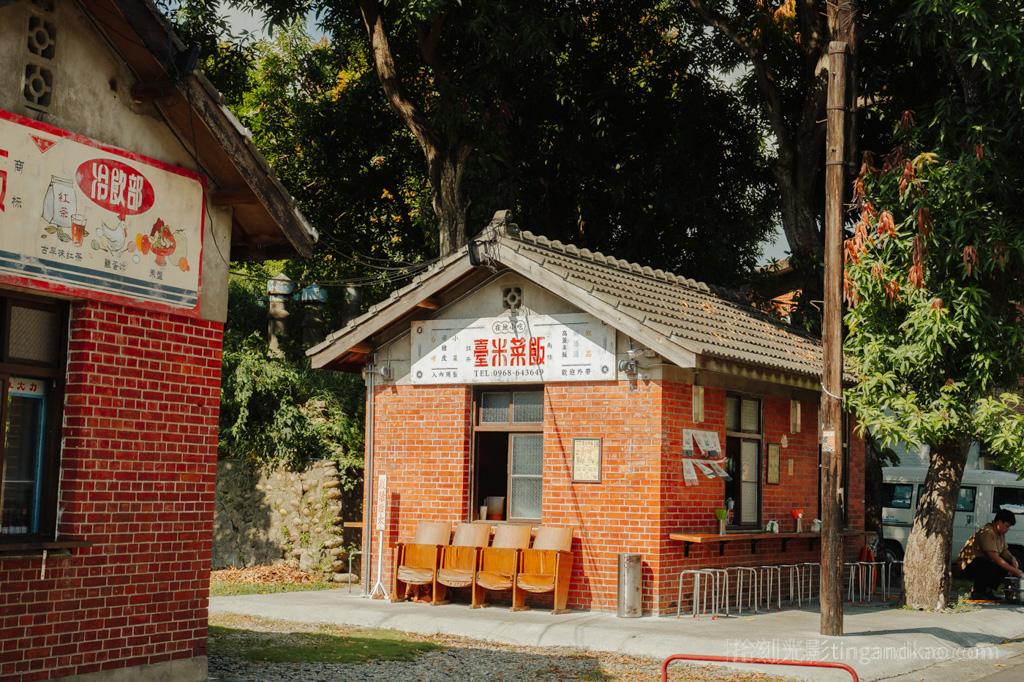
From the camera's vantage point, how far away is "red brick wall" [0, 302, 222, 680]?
26.0ft

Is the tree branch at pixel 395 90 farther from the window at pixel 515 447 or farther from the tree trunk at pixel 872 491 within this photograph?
the tree trunk at pixel 872 491

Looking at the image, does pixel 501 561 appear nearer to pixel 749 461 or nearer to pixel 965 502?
pixel 749 461

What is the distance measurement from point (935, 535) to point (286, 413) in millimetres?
10759

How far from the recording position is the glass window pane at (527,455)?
15.4m

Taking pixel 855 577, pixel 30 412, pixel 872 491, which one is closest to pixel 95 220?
pixel 30 412

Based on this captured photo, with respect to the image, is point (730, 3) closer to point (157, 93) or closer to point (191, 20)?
point (191, 20)

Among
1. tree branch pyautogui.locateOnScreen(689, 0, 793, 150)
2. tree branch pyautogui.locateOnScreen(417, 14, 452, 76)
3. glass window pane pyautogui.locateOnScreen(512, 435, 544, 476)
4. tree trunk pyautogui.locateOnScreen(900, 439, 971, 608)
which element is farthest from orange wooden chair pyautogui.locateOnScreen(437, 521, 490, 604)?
tree branch pyautogui.locateOnScreen(689, 0, 793, 150)

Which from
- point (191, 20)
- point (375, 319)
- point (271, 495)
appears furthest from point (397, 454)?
point (191, 20)

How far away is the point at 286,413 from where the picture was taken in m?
19.2

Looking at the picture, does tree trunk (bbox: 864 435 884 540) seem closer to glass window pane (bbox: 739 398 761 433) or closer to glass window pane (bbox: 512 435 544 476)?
glass window pane (bbox: 739 398 761 433)

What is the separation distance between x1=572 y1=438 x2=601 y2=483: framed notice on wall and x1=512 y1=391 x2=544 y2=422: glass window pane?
794 millimetres

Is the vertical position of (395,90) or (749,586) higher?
(395,90)

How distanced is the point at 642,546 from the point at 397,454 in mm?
4083

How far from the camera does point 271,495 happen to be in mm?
18719
